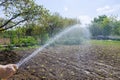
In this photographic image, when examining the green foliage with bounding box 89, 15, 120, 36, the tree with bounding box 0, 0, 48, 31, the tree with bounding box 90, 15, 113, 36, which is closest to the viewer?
the tree with bounding box 0, 0, 48, 31

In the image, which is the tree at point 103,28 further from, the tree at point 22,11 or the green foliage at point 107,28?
the tree at point 22,11

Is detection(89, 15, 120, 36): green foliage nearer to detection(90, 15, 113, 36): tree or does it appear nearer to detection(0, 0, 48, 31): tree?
detection(90, 15, 113, 36): tree

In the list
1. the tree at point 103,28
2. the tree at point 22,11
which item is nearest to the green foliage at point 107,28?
the tree at point 103,28

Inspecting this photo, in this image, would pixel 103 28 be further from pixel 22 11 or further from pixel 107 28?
pixel 22 11

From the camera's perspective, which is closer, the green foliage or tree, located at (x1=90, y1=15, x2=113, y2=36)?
the green foliage

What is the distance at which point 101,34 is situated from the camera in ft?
161

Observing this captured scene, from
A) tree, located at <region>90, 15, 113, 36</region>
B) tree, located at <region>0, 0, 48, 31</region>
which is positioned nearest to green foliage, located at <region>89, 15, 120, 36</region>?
tree, located at <region>90, 15, 113, 36</region>

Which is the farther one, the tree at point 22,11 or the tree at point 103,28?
the tree at point 103,28

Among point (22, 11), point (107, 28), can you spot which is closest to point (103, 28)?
point (107, 28)

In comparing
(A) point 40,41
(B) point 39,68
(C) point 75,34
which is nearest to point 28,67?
(B) point 39,68

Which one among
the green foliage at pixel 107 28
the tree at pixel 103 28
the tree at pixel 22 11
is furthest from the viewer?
the tree at pixel 103 28

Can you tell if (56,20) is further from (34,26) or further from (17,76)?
(17,76)

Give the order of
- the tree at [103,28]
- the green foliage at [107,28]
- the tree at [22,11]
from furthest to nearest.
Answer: the tree at [103,28]
the green foliage at [107,28]
the tree at [22,11]

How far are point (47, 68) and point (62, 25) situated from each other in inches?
853
